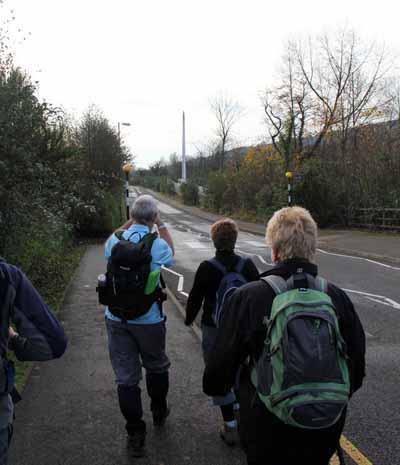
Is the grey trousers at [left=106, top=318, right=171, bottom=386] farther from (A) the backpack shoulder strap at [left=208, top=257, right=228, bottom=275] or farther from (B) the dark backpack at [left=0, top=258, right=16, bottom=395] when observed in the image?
(B) the dark backpack at [left=0, top=258, right=16, bottom=395]

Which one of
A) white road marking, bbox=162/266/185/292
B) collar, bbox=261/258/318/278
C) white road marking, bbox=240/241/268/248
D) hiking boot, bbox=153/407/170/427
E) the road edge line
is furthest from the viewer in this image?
white road marking, bbox=240/241/268/248

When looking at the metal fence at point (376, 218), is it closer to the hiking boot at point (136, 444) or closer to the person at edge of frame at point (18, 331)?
the hiking boot at point (136, 444)

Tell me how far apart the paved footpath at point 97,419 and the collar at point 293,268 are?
1.72 meters

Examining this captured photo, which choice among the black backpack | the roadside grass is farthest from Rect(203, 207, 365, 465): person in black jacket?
the roadside grass

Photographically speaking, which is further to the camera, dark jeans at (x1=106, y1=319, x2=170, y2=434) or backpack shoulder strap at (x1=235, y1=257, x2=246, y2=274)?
backpack shoulder strap at (x1=235, y1=257, x2=246, y2=274)

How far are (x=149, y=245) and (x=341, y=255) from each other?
14.6 meters

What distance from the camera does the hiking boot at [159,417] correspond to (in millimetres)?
3680

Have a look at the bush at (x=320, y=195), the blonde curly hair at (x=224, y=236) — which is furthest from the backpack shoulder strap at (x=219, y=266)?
the bush at (x=320, y=195)

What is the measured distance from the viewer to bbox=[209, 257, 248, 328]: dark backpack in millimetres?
3357

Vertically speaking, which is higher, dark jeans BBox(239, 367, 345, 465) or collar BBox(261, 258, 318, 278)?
collar BBox(261, 258, 318, 278)

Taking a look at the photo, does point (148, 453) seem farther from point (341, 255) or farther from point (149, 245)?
point (341, 255)

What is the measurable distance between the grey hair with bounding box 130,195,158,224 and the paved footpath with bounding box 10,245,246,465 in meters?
1.62

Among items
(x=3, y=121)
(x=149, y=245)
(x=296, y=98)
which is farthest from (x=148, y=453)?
(x=296, y=98)

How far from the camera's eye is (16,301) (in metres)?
2.10
